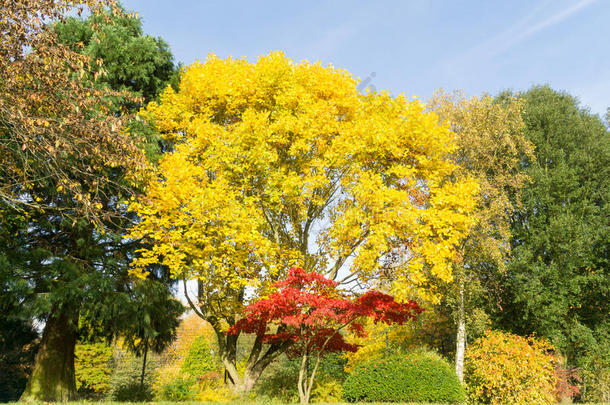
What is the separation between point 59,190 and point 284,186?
534 cm

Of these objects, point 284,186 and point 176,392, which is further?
point 176,392

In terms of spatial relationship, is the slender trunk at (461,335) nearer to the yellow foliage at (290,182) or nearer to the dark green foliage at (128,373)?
the yellow foliage at (290,182)

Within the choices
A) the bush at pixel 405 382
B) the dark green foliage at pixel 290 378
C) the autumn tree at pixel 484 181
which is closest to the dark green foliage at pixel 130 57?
the bush at pixel 405 382

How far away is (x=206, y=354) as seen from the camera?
26453 millimetres

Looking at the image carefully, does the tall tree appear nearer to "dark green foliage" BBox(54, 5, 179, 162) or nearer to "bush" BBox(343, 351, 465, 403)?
"bush" BBox(343, 351, 465, 403)

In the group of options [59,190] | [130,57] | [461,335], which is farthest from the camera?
[461,335]

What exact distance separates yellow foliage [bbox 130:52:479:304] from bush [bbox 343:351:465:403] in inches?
85.9

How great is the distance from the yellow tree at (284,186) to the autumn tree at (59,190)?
55.6 inches

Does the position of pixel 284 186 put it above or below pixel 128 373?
above

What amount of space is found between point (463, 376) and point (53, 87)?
1580 cm

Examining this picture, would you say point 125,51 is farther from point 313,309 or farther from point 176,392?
point 176,392

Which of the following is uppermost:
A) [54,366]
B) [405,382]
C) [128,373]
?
[54,366]

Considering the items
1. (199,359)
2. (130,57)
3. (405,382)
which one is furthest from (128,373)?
(130,57)

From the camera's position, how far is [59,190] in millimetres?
8500
